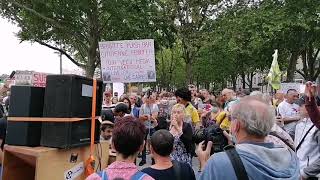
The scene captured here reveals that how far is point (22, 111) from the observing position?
3844 mm

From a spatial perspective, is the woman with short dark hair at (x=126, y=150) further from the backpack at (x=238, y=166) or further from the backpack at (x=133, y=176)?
the backpack at (x=238, y=166)

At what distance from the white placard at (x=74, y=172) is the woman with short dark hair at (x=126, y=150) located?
2.72 ft

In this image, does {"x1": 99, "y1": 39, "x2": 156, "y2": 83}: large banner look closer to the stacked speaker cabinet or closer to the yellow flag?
the yellow flag

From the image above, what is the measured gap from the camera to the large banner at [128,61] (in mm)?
10242

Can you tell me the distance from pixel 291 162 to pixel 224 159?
0.51 m

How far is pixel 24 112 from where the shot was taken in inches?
151

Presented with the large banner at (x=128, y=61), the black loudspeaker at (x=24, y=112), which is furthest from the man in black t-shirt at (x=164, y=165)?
the large banner at (x=128, y=61)

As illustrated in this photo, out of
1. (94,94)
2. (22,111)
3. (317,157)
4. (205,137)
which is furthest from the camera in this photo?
(317,157)

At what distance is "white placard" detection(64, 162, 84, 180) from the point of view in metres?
4.10

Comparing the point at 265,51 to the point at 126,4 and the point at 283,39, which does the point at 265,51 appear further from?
the point at 126,4

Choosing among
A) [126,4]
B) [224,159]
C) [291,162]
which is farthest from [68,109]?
[126,4]

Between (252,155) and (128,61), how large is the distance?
7574mm

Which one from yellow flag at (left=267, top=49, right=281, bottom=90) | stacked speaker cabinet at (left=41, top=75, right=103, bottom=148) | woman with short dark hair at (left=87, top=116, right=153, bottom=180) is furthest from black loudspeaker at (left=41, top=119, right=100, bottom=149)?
yellow flag at (left=267, top=49, right=281, bottom=90)

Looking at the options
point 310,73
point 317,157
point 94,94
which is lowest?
point 317,157
